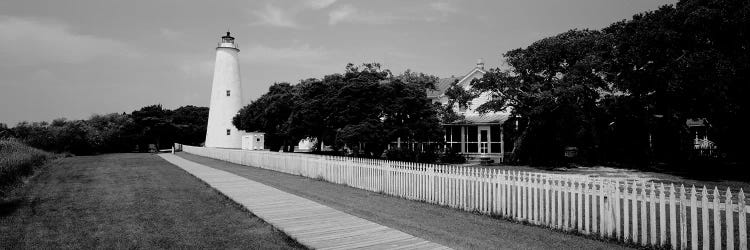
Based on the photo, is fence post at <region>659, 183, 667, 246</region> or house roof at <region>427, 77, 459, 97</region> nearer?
fence post at <region>659, 183, 667, 246</region>

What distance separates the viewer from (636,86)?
66.3 ft

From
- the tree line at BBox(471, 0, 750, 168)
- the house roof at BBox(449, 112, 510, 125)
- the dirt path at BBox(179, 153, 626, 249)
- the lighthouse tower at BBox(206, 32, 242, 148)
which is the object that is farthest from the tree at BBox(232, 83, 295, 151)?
the dirt path at BBox(179, 153, 626, 249)

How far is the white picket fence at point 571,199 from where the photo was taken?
5782 mm

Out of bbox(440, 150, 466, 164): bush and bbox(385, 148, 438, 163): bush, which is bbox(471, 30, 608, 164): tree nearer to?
bbox(440, 150, 466, 164): bush

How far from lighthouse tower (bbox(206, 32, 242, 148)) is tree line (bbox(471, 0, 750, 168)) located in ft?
96.5

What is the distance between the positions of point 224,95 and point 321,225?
42265 mm

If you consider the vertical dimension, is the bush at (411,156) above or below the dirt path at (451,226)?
above

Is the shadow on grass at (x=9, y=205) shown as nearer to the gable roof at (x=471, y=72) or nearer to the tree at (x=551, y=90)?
the tree at (x=551, y=90)

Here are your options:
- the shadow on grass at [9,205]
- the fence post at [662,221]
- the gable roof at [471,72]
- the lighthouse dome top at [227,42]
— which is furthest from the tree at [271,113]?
the fence post at [662,221]

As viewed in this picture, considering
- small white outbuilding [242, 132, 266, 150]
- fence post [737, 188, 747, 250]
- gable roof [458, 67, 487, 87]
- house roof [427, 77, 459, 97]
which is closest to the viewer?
fence post [737, 188, 747, 250]

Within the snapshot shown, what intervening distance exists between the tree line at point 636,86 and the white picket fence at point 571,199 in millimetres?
6857

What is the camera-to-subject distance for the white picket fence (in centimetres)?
578

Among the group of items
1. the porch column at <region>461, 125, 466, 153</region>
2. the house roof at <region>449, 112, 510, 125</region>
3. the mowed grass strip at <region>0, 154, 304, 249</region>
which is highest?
the house roof at <region>449, 112, 510, 125</region>

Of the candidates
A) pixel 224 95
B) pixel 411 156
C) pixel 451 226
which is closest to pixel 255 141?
pixel 224 95
